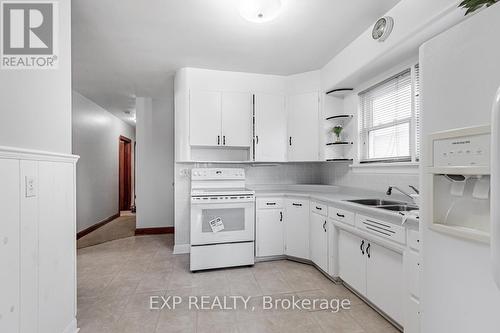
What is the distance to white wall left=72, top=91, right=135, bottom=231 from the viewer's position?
429cm

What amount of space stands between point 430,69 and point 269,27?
1.69 metres

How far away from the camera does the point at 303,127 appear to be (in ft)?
11.3

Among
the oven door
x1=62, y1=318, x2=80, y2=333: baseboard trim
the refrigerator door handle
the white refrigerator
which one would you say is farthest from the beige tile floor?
the refrigerator door handle

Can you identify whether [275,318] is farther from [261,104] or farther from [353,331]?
[261,104]

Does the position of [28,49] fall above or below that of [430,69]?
above

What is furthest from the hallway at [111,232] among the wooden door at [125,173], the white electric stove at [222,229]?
the white electric stove at [222,229]

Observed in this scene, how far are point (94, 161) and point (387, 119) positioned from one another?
16.7ft

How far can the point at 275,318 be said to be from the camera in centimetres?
197

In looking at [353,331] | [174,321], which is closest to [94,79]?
[174,321]

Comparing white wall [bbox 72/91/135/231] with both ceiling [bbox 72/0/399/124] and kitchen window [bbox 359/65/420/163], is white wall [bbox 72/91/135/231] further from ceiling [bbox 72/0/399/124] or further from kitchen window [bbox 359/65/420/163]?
kitchen window [bbox 359/65/420/163]

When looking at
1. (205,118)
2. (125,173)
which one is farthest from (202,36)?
(125,173)

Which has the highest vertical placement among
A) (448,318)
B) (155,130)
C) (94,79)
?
(94,79)

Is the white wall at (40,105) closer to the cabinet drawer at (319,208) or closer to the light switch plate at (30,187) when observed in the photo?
the light switch plate at (30,187)

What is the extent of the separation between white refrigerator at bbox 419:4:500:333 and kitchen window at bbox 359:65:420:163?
120cm
